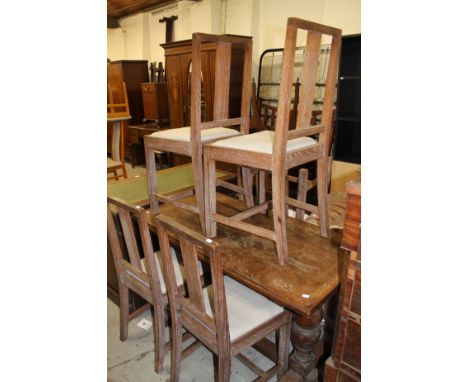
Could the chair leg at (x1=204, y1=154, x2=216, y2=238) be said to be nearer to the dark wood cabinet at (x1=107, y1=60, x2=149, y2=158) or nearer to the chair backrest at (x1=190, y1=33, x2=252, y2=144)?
the chair backrest at (x1=190, y1=33, x2=252, y2=144)

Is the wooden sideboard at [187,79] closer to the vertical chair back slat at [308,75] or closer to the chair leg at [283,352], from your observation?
the vertical chair back slat at [308,75]

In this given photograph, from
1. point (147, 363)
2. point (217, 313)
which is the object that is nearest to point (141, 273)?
point (147, 363)

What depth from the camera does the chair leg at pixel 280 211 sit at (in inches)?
50.0

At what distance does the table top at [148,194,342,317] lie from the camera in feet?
3.98

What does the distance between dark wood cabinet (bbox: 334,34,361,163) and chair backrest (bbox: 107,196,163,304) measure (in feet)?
7.28

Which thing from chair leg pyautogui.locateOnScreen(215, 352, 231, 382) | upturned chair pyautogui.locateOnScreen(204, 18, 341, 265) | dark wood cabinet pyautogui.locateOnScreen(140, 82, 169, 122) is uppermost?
dark wood cabinet pyautogui.locateOnScreen(140, 82, 169, 122)

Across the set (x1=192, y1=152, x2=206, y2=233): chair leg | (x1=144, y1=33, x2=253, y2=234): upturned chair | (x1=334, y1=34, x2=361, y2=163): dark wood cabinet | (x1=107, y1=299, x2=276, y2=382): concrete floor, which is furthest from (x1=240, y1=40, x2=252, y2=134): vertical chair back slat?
(x1=334, y1=34, x2=361, y2=163): dark wood cabinet

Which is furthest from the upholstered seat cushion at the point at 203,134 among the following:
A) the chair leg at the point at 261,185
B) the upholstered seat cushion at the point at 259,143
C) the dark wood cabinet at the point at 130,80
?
the dark wood cabinet at the point at 130,80

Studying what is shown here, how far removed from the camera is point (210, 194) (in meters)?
1.52
